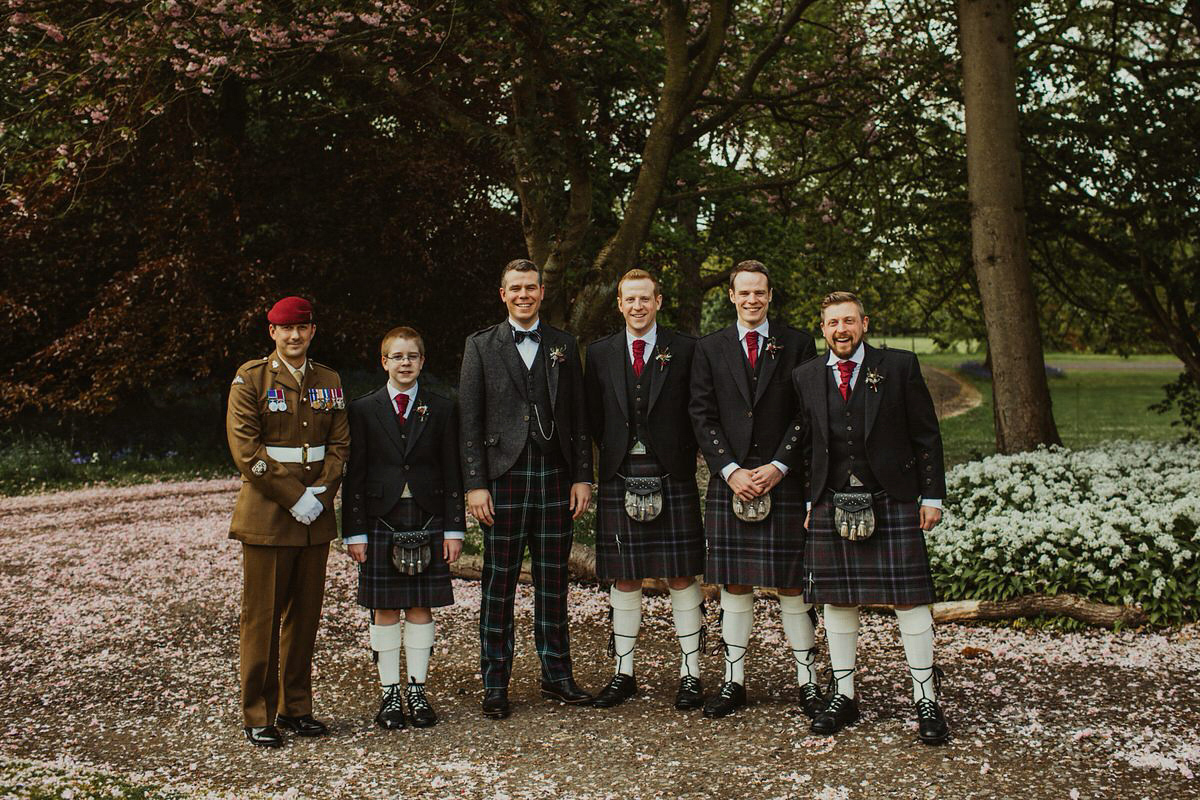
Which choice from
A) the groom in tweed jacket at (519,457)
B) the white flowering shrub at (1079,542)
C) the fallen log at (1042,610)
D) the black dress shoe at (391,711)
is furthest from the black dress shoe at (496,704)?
the white flowering shrub at (1079,542)

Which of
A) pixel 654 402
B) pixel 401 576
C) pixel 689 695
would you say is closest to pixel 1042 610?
pixel 689 695

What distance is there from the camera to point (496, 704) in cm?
433

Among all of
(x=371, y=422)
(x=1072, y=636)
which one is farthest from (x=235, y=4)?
(x=1072, y=636)

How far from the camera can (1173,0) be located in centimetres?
988

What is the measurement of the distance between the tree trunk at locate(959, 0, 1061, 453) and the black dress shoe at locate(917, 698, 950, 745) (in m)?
4.62

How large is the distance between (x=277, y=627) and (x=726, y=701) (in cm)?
192

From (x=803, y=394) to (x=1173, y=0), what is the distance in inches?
334

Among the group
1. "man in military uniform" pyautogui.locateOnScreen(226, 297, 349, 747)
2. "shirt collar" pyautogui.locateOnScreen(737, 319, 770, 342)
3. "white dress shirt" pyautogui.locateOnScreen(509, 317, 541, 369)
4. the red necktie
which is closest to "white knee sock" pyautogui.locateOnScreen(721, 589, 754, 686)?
the red necktie

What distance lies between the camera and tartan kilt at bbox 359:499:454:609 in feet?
14.0

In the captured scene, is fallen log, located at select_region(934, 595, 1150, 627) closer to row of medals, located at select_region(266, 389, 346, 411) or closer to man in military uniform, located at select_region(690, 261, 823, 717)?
man in military uniform, located at select_region(690, 261, 823, 717)

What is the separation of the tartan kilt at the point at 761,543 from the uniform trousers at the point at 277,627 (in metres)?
1.69

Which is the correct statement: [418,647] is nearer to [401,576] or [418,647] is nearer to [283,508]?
[401,576]

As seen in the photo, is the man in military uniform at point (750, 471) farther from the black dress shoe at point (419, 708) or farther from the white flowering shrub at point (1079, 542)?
the white flowering shrub at point (1079, 542)

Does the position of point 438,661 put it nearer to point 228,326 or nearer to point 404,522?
point 404,522
